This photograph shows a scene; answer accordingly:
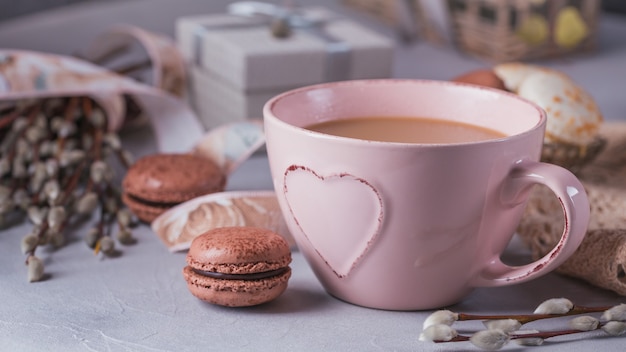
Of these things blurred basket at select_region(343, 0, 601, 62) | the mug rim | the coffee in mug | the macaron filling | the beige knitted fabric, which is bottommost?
blurred basket at select_region(343, 0, 601, 62)

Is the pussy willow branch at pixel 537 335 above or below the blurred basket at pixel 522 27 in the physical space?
above

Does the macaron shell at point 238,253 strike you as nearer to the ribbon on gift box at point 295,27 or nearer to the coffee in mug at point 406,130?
the coffee in mug at point 406,130

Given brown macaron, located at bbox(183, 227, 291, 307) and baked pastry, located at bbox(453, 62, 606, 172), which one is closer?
brown macaron, located at bbox(183, 227, 291, 307)

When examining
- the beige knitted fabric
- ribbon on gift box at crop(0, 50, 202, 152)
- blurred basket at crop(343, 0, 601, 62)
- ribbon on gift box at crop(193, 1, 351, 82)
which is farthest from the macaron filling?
blurred basket at crop(343, 0, 601, 62)

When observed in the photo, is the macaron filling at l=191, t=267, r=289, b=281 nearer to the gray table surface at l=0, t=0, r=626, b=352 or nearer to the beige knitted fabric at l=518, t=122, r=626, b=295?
the gray table surface at l=0, t=0, r=626, b=352

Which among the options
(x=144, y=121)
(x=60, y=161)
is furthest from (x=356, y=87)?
(x=144, y=121)

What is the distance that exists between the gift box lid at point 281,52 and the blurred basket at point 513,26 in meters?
0.33

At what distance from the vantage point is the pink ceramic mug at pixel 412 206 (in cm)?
53

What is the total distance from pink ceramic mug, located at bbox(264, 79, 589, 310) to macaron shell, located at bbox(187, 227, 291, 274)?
0.9 inches

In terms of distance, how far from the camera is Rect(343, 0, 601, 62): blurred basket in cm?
132

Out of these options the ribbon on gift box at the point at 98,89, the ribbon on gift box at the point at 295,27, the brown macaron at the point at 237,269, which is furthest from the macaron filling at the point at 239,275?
the ribbon on gift box at the point at 295,27

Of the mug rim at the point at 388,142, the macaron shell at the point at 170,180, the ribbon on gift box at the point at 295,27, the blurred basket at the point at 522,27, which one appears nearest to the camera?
the mug rim at the point at 388,142

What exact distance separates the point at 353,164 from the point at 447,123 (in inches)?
5.4

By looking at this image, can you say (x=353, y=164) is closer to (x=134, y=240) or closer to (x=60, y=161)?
(x=134, y=240)
